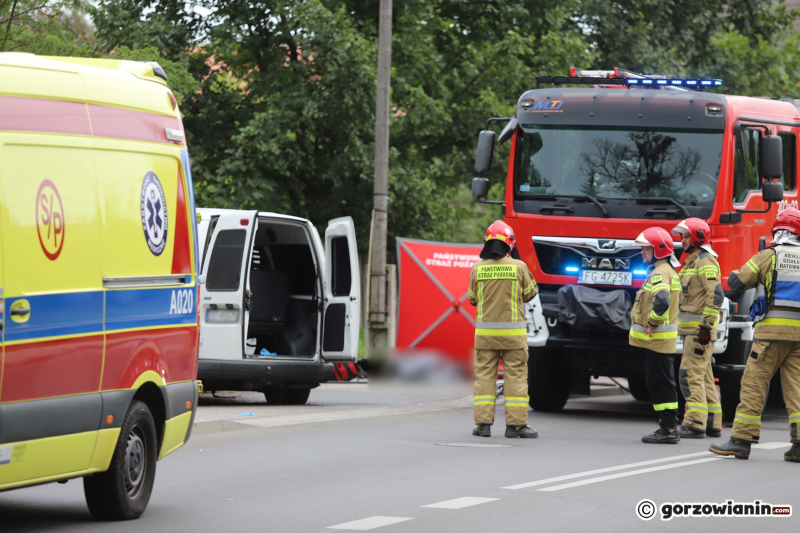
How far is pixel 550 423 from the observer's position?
1277cm

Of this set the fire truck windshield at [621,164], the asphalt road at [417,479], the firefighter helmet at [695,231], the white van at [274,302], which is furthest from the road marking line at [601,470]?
the white van at [274,302]

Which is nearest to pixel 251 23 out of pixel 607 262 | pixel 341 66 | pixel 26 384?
pixel 341 66

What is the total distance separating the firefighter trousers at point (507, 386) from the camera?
11148mm

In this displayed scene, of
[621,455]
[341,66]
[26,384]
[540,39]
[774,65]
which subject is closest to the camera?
[26,384]

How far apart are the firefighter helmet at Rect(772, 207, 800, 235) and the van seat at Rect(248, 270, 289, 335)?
642cm

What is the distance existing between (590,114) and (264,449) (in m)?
5.29

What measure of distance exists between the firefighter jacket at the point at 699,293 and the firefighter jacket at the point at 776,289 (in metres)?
1.26

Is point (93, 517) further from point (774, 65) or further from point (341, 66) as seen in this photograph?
point (774, 65)

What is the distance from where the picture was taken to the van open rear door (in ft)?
46.5

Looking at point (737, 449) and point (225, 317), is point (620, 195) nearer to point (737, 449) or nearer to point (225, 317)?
point (737, 449)

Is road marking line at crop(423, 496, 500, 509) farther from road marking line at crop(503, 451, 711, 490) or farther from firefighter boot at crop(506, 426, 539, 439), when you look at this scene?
firefighter boot at crop(506, 426, 539, 439)

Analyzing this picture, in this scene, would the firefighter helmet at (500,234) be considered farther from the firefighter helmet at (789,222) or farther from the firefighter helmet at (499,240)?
the firefighter helmet at (789,222)

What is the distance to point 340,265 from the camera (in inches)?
573

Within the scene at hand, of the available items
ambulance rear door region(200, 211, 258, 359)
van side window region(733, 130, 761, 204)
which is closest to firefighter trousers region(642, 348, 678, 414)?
van side window region(733, 130, 761, 204)
